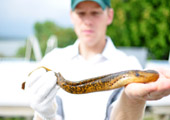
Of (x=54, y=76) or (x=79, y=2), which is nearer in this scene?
(x=54, y=76)

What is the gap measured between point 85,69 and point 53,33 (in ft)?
51.6

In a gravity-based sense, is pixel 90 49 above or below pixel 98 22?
below

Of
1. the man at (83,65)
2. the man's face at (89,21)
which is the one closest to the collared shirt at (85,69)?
the man at (83,65)

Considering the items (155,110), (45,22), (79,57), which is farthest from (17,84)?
(45,22)

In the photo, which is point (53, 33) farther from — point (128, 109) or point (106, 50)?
point (128, 109)

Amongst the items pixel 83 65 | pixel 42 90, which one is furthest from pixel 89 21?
pixel 42 90

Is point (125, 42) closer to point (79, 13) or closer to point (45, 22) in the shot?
point (45, 22)

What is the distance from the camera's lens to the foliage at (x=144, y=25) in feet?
41.4

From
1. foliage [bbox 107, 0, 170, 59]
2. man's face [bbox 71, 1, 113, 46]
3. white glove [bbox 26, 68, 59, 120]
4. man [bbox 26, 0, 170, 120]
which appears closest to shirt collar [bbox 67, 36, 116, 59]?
man [bbox 26, 0, 170, 120]

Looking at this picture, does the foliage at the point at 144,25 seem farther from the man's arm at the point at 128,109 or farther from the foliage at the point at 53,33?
the man's arm at the point at 128,109

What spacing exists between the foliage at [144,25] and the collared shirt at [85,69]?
10613 millimetres

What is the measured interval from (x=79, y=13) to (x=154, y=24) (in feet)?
36.8

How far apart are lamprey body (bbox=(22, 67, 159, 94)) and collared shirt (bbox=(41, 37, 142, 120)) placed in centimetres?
50

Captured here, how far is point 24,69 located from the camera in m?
4.32
